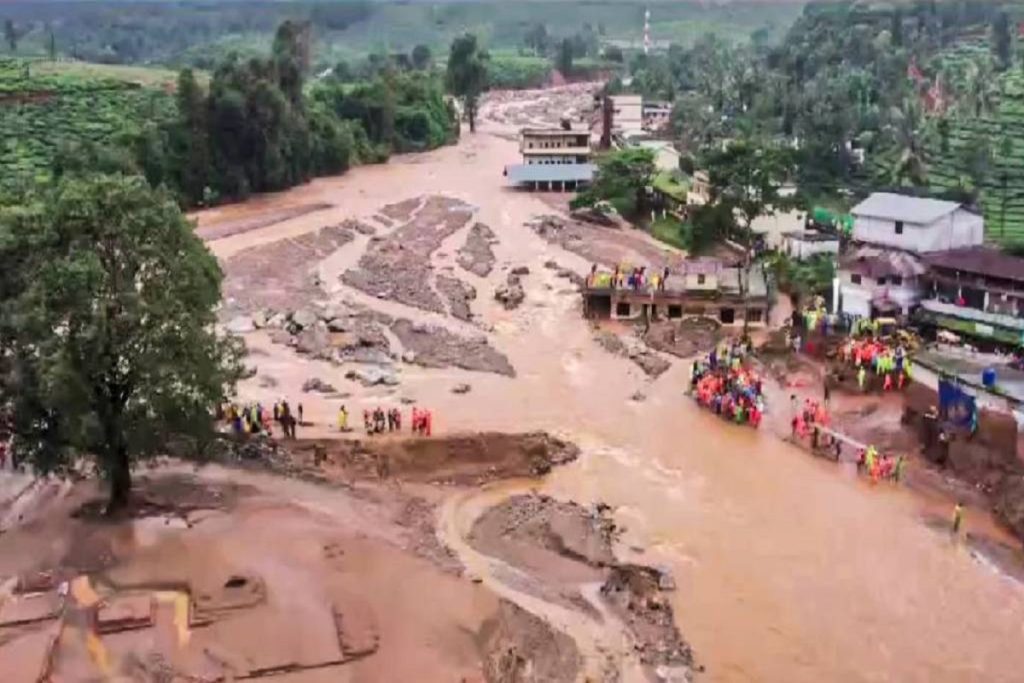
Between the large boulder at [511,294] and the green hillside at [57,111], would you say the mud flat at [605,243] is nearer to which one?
the large boulder at [511,294]

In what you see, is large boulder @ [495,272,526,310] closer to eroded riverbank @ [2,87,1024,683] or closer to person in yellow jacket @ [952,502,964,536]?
eroded riverbank @ [2,87,1024,683]

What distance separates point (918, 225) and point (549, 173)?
1391 inches

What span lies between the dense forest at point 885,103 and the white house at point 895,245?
928 centimetres

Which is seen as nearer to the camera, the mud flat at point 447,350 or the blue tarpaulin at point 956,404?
the blue tarpaulin at point 956,404

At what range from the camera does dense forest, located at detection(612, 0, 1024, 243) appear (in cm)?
5997

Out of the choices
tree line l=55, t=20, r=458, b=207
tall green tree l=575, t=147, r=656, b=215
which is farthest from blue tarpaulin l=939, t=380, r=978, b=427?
tree line l=55, t=20, r=458, b=207

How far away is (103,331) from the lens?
21.8m

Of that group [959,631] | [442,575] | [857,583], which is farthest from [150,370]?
[959,631]

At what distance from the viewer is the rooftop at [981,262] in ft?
122

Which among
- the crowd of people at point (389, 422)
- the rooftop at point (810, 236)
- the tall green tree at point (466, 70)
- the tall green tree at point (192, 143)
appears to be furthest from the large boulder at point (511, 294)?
the tall green tree at point (466, 70)

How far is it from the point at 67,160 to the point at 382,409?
114 feet

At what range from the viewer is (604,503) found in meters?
27.6

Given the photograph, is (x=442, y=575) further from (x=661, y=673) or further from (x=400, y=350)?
(x=400, y=350)

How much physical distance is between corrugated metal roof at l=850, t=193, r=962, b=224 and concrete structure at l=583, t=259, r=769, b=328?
14.6 ft
